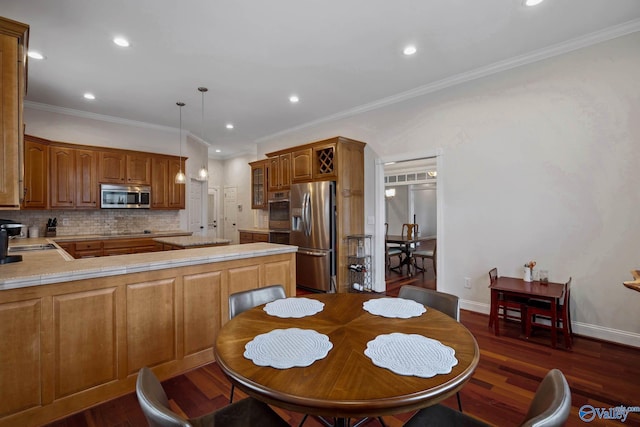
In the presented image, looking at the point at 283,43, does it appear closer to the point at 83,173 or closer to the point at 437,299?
the point at 437,299

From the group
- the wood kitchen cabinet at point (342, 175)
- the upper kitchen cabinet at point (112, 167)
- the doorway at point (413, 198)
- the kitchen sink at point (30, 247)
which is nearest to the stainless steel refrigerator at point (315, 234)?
the wood kitchen cabinet at point (342, 175)

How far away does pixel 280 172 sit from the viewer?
→ 5477 millimetres

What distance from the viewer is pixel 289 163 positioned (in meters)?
5.26

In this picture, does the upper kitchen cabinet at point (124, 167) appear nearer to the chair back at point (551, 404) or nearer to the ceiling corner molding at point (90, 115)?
the ceiling corner molding at point (90, 115)

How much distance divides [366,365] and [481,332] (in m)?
2.65

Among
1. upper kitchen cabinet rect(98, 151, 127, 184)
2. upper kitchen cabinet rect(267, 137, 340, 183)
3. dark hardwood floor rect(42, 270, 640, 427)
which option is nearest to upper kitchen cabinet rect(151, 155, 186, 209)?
upper kitchen cabinet rect(98, 151, 127, 184)

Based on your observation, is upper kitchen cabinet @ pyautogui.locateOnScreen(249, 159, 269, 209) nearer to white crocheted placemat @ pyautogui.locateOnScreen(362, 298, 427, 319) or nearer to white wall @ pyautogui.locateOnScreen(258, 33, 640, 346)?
white wall @ pyautogui.locateOnScreen(258, 33, 640, 346)

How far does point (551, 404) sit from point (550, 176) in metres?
3.06

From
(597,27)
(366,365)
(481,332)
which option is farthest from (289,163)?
(366,365)

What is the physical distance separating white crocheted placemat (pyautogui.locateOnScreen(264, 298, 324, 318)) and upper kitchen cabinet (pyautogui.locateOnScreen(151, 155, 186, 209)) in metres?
4.69

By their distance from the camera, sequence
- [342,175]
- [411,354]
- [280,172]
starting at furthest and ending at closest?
[280,172], [342,175], [411,354]

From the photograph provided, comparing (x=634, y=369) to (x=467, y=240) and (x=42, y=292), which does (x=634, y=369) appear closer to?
(x=467, y=240)

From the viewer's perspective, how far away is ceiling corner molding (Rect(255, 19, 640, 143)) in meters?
2.77

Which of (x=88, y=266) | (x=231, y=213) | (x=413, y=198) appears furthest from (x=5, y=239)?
(x=413, y=198)
